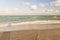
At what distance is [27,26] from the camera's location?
3.07 feet

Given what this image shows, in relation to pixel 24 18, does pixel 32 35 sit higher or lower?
lower

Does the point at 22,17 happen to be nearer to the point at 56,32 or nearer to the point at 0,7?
the point at 0,7

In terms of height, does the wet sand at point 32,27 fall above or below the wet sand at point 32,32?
above

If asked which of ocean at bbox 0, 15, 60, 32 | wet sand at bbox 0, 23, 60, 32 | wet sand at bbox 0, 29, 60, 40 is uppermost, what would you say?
ocean at bbox 0, 15, 60, 32

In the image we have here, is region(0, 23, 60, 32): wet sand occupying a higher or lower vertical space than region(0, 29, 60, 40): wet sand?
higher

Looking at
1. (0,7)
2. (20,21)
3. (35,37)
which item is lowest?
(35,37)

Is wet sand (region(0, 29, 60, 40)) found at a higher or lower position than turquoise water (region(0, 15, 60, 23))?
lower

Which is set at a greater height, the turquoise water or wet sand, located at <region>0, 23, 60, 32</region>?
the turquoise water

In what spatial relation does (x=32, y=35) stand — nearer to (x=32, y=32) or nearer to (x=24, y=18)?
(x=32, y=32)

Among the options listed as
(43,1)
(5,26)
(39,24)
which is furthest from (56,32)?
(5,26)

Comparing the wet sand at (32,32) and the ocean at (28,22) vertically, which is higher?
the ocean at (28,22)

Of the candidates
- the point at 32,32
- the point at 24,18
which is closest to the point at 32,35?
the point at 32,32

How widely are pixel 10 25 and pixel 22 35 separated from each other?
109 millimetres

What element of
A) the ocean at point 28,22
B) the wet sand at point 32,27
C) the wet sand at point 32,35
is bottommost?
the wet sand at point 32,35
